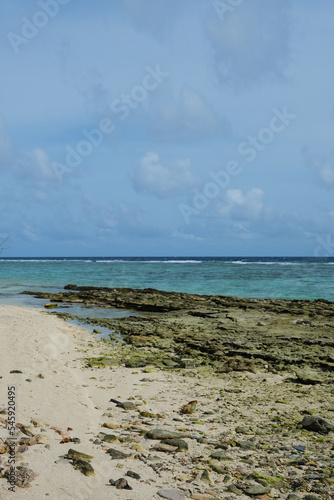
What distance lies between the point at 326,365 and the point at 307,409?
3.26m

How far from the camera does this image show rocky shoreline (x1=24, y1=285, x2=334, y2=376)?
380 inches

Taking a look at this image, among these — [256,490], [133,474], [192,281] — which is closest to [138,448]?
[133,474]

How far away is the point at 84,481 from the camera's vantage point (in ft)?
13.2

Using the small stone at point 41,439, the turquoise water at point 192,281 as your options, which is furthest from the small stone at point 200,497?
the turquoise water at point 192,281

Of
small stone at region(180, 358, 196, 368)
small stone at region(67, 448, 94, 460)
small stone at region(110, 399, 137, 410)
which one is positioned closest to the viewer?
small stone at region(67, 448, 94, 460)

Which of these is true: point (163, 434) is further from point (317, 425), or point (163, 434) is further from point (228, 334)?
point (228, 334)

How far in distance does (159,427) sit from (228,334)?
322 inches

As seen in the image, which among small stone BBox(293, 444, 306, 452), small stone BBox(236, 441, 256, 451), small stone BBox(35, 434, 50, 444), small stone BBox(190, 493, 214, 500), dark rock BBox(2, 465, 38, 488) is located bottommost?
small stone BBox(293, 444, 306, 452)

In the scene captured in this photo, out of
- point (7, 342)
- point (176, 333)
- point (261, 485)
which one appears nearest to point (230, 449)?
point (261, 485)

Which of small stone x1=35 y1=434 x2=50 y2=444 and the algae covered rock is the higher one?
small stone x1=35 y1=434 x2=50 y2=444

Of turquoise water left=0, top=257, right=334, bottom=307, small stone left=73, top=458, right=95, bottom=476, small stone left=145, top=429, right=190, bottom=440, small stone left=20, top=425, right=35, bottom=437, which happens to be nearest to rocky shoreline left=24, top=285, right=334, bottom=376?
small stone left=145, top=429, right=190, bottom=440

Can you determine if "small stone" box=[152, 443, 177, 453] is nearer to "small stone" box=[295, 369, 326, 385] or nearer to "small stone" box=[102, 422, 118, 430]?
"small stone" box=[102, 422, 118, 430]

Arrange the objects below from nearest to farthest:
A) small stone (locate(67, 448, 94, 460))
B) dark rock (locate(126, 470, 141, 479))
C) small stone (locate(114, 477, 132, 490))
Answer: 1. small stone (locate(114, 477, 132, 490))
2. dark rock (locate(126, 470, 141, 479))
3. small stone (locate(67, 448, 94, 460))

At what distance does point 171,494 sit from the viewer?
3.93 m
